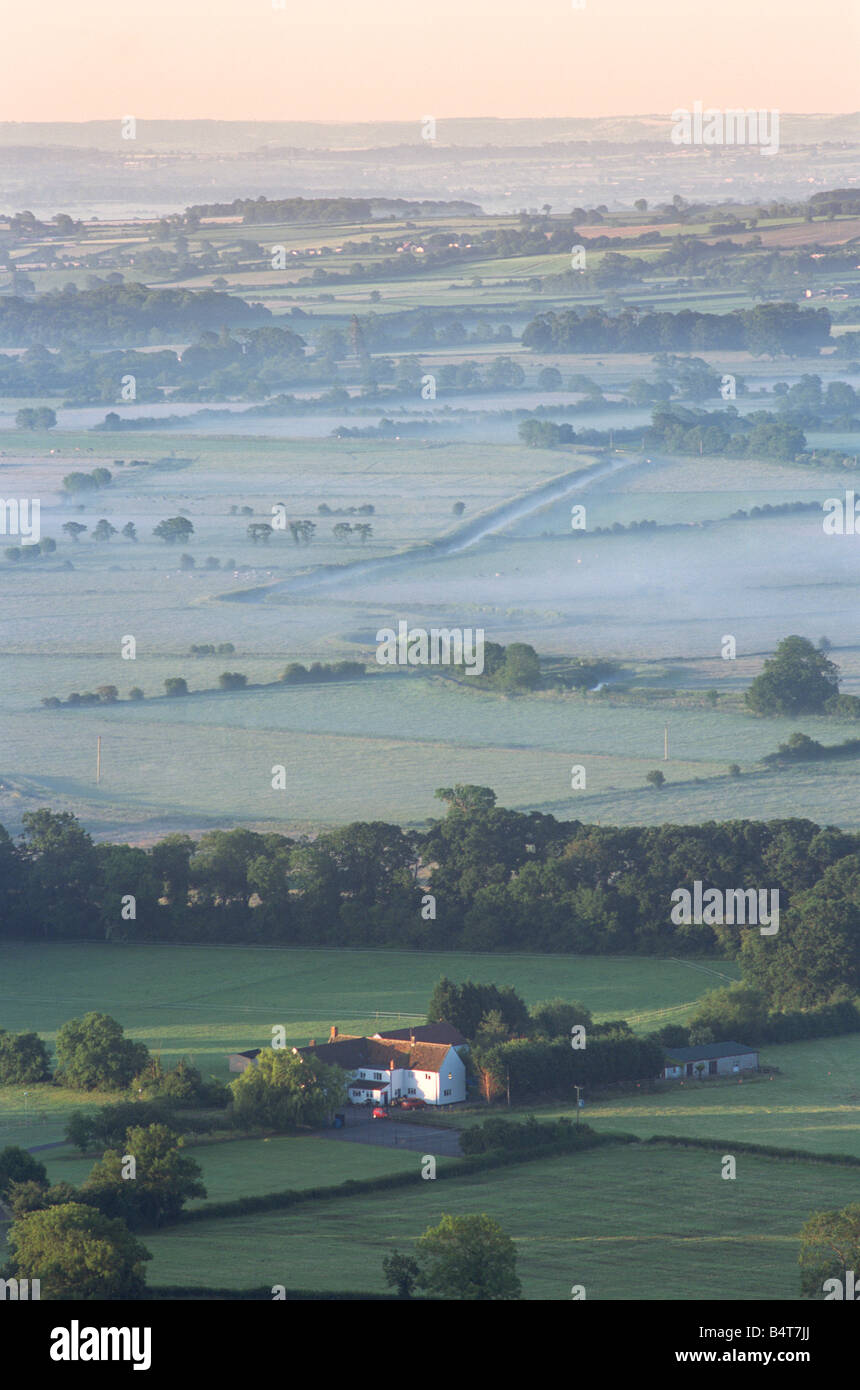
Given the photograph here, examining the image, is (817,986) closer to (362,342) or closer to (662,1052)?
(662,1052)

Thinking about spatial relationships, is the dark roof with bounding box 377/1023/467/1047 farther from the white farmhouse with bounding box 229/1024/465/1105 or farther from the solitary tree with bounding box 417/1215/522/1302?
the solitary tree with bounding box 417/1215/522/1302

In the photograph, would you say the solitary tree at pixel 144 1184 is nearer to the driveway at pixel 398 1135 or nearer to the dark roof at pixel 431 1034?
the driveway at pixel 398 1135

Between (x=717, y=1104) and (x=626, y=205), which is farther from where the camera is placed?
(x=626, y=205)

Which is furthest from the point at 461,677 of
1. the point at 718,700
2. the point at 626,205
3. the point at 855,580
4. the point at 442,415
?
the point at 626,205

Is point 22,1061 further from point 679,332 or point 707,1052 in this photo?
point 679,332

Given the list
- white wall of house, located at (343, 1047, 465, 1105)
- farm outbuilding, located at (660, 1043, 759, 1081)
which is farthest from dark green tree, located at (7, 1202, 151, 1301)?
farm outbuilding, located at (660, 1043, 759, 1081)

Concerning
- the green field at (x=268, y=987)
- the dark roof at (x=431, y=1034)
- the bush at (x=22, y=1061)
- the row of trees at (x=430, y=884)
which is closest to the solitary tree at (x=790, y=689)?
the row of trees at (x=430, y=884)

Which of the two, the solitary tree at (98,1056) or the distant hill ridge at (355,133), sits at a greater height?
the distant hill ridge at (355,133)
